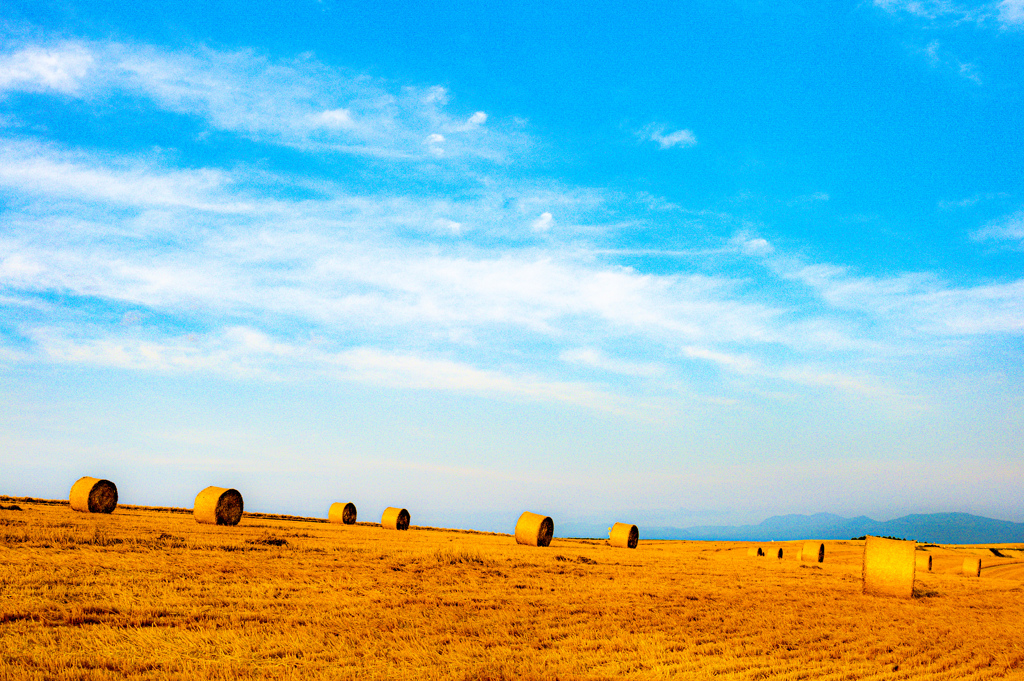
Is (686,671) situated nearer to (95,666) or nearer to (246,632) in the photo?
(246,632)

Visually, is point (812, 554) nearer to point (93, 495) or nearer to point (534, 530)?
point (534, 530)

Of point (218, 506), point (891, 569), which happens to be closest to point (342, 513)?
point (218, 506)

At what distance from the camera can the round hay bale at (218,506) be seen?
2830 centimetres

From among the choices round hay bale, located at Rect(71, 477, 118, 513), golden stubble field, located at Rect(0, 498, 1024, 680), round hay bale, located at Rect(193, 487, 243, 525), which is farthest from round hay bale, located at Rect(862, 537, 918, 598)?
round hay bale, located at Rect(71, 477, 118, 513)

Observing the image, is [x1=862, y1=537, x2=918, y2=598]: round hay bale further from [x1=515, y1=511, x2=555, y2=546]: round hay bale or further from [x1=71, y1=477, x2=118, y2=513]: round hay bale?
[x1=71, y1=477, x2=118, y2=513]: round hay bale

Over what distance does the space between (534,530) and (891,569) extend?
1457cm

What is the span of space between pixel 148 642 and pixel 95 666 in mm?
1082

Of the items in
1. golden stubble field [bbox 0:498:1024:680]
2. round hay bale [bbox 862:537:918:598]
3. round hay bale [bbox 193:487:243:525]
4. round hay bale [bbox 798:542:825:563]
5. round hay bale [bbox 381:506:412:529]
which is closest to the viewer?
golden stubble field [bbox 0:498:1024:680]

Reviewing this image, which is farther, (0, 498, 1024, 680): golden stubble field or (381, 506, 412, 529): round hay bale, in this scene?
(381, 506, 412, 529): round hay bale

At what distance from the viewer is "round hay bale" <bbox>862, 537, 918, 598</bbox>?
61.4 feet

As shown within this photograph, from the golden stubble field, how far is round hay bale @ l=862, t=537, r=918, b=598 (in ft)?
2.06

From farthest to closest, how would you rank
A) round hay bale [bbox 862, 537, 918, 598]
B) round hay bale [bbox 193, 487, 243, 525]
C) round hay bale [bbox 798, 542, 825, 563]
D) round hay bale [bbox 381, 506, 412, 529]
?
1. round hay bale [bbox 381, 506, 412, 529]
2. round hay bale [bbox 798, 542, 825, 563]
3. round hay bale [bbox 193, 487, 243, 525]
4. round hay bale [bbox 862, 537, 918, 598]

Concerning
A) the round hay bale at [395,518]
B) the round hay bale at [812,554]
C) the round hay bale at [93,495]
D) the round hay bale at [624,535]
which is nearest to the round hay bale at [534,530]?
the round hay bale at [624,535]

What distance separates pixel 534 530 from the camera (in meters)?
30.1
